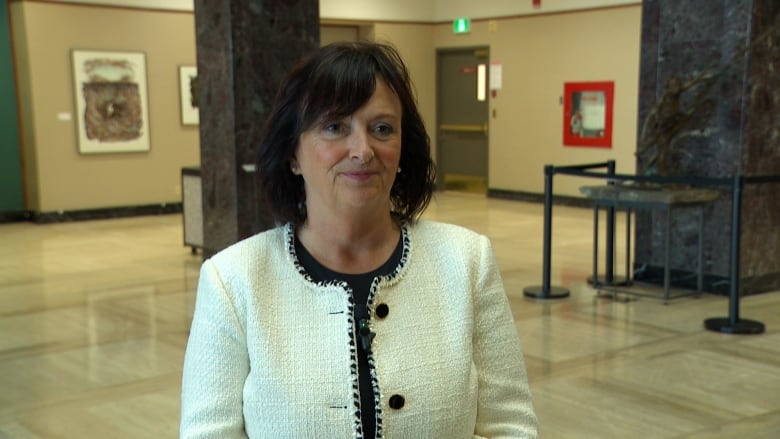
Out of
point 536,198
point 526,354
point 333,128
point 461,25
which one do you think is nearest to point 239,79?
point 526,354

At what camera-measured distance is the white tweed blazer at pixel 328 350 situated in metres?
1.84

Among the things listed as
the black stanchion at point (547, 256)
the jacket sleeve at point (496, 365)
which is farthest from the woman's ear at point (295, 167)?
the black stanchion at point (547, 256)

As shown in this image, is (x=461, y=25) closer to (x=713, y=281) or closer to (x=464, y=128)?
(x=464, y=128)

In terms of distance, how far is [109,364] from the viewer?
230 inches

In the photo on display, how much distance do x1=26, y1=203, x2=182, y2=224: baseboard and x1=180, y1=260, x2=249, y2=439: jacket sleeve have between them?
11.8 metres

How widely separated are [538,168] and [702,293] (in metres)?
7.09

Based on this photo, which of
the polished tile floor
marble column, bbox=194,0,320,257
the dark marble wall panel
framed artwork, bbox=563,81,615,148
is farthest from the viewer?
framed artwork, bbox=563,81,615,148

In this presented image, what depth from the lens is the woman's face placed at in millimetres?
1855

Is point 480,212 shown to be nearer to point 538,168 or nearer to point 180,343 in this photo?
point 538,168

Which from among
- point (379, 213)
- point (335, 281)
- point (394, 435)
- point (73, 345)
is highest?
point (379, 213)

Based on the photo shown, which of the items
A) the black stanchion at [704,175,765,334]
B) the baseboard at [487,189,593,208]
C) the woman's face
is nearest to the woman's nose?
the woman's face

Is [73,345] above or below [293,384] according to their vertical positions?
below

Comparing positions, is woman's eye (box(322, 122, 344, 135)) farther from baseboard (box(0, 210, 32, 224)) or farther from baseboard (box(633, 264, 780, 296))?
baseboard (box(0, 210, 32, 224))

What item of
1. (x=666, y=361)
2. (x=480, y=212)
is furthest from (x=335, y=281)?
(x=480, y=212)
